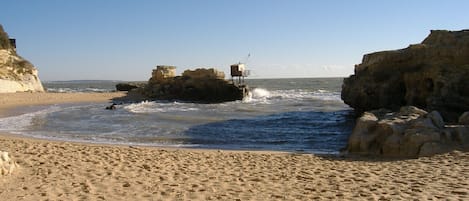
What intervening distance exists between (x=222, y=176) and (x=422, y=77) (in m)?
13.9

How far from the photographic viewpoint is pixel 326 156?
1034cm

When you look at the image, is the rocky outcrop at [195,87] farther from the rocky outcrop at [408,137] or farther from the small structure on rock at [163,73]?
the rocky outcrop at [408,137]

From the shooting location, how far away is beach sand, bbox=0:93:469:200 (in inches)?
240

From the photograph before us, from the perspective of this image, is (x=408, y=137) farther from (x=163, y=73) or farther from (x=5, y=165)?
(x=163, y=73)

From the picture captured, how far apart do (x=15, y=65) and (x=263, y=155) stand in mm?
44607

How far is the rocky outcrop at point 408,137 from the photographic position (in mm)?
9812

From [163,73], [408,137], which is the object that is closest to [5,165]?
[408,137]

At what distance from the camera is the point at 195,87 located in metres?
39.9

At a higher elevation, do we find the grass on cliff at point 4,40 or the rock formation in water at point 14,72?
the grass on cliff at point 4,40

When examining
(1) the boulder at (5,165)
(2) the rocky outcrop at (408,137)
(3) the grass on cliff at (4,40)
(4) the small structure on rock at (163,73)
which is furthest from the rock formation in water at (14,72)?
(2) the rocky outcrop at (408,137)

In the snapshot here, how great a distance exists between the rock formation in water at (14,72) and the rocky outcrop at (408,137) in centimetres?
3839

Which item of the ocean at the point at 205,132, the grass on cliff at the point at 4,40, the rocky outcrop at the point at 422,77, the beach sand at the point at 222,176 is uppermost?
the grass on cliff at the point at 4,40

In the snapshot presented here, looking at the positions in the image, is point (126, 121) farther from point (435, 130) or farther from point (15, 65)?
point (15, 65)

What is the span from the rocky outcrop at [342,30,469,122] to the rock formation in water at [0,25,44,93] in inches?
1377
